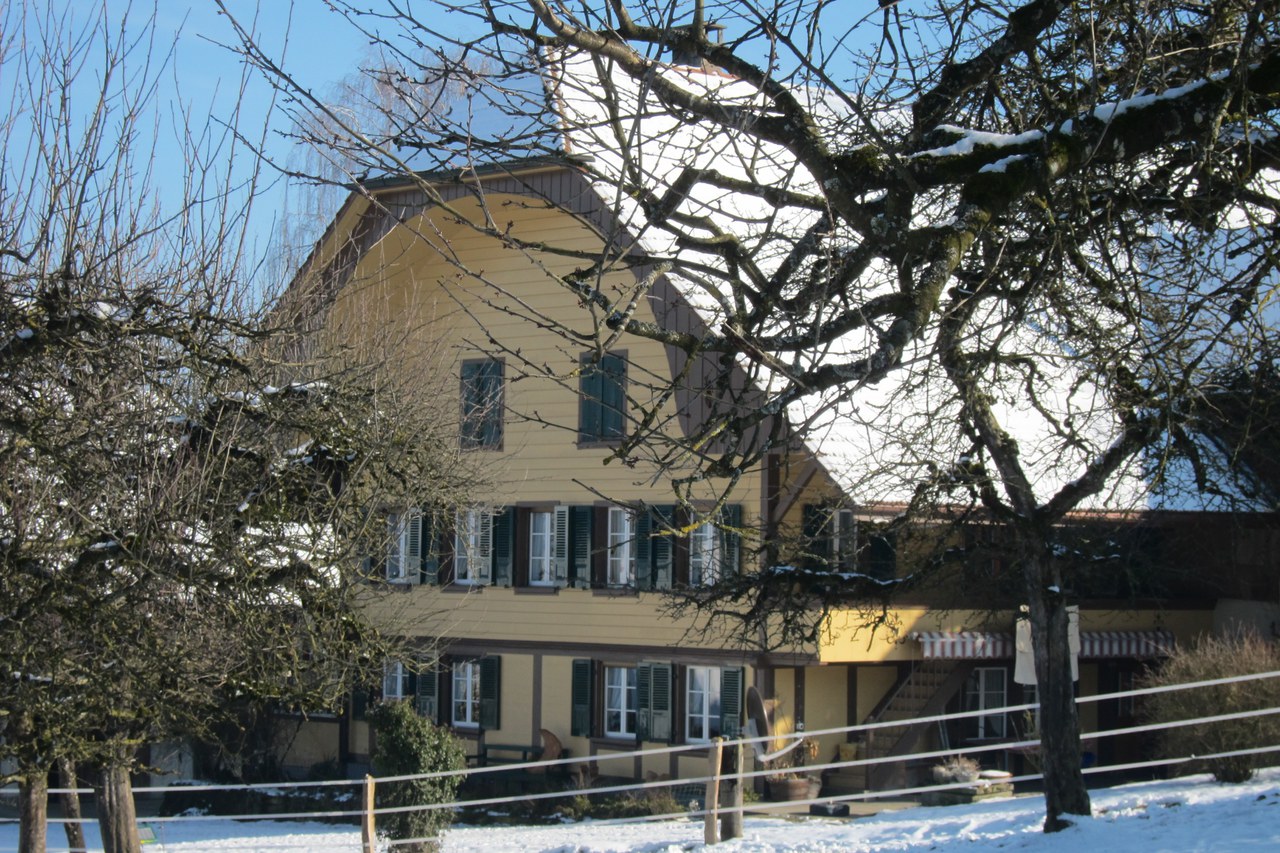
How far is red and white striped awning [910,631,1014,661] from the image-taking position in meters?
21.7

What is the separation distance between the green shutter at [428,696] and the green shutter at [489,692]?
3.23 feet

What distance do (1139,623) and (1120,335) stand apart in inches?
732

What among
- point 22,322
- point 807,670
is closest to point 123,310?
point 22,322

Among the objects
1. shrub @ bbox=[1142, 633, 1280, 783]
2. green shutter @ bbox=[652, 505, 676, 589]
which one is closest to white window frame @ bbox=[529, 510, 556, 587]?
green shutter @ bbox=[652, 505, 676, 589]

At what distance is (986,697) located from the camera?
24.5 m

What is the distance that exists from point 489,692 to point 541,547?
257cm

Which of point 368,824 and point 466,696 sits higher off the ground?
point 466,696

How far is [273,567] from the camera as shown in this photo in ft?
34.1

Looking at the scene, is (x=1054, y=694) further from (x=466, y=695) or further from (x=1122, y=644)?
(x=466, y=695)

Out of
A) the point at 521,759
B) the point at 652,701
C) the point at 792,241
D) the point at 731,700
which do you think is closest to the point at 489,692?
the point at 521,759

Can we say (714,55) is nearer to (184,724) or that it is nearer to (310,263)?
(184,724)

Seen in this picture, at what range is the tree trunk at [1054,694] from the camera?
1062cm

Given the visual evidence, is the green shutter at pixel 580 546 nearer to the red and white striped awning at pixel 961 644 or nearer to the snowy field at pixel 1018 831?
the red and white striped awning at pixel 961 644

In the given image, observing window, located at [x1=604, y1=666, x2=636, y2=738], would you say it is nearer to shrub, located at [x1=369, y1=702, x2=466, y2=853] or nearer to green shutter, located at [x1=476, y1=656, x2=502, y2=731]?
green shutter, located at [x1=476, y1=656, x2=502, y2=731]
